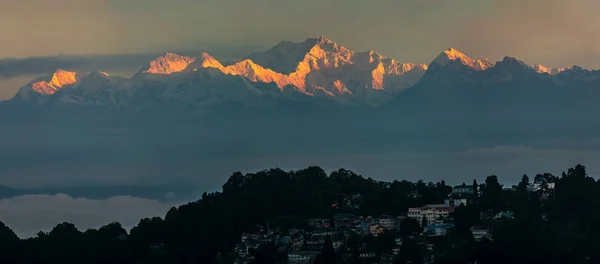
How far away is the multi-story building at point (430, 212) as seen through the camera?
79.3m

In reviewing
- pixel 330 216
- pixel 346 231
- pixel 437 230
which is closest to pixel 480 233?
pixel 437 230

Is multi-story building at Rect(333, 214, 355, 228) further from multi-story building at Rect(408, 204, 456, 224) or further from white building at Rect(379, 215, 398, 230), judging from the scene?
multi-story building at Rect(408, 204, 456, 224)

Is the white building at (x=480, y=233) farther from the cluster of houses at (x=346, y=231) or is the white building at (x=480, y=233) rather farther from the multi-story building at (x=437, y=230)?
the multi-story building at (x=437, y=230)

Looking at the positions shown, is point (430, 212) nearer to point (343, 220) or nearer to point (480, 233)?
point (343, 220)

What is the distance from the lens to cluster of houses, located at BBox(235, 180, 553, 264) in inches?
2955

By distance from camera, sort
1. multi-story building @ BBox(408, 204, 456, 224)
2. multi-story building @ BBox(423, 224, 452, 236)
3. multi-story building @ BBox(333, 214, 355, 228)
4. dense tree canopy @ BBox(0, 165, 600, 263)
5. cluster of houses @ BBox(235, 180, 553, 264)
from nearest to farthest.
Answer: dense tree canopy @ BBox(0, 165, 600, 263)
cluster of houses @ BBox(235, 180, 553, 264)
multi-story building @ BBox(423, 224, 452, 236)
multi-story building @ BBox(408, 204, 456, 224)
multi-story building @ BBox(333, 214, 355, 228)

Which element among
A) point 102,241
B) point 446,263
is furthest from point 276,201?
point 446,263

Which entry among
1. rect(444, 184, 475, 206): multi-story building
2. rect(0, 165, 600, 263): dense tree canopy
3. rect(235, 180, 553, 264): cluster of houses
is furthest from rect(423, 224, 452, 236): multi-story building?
rect(444, 184, 475, 206): multi-story building

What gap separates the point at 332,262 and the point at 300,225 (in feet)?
32.2

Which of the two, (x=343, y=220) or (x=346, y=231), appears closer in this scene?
(x=346, y=231)

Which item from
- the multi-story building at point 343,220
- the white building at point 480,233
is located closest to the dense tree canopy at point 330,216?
the white building at point 480,233

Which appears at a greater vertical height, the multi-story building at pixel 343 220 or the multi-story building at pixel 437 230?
the multi-story building at pixel 343 220

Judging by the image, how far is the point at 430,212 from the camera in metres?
79.6

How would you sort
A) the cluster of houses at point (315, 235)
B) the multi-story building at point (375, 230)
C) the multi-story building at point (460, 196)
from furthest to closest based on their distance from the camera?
the multi-story building at point (460, 196) < the multi-story building at point (375, 230) < the cluster of houses at point (315, 235)
